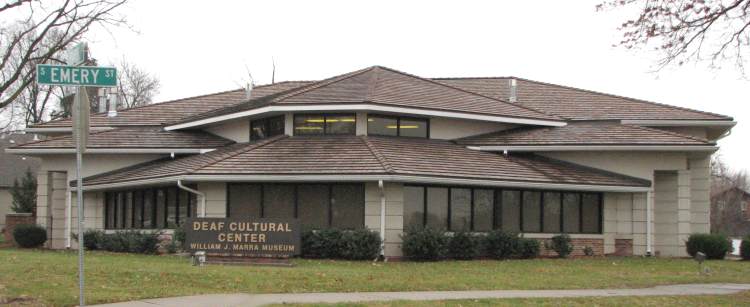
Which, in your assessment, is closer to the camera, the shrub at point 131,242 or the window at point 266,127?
the shrub at point 131,242

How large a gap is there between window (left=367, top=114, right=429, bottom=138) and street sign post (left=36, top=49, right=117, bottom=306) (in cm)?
1557

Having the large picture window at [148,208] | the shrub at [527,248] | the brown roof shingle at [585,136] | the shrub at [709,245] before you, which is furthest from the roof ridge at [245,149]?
the shrub at [709,245]

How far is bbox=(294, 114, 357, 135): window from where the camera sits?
27.5 m

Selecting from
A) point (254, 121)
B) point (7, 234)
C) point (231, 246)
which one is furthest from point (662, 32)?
point (7, 234)

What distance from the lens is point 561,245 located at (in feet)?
88.3

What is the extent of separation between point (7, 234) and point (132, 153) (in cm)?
743

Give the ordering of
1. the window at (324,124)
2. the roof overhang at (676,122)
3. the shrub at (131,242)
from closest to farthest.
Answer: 1. the shrub at (131,242)
2. the window at (324,124)
3. the roof overhang at (676,122)

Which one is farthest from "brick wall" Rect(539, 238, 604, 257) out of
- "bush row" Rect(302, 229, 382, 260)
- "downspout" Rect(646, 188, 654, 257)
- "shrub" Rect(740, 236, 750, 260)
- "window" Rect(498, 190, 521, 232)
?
"bush row" Rect(302, 229, 382, 260)

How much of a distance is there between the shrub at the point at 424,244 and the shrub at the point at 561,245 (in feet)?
14.4

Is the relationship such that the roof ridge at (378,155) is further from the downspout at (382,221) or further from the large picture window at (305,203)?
the large picture window at (305,203)

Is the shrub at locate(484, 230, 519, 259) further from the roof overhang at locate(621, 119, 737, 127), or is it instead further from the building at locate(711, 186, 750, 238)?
the building at locate(711, 186, 750, 238)

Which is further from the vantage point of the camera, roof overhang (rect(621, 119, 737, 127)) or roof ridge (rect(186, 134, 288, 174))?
roof overhang (rect(621, 119, 737, 127))

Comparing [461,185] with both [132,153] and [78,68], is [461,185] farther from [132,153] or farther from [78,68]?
[78,68]

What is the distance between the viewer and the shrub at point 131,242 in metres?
27.4
